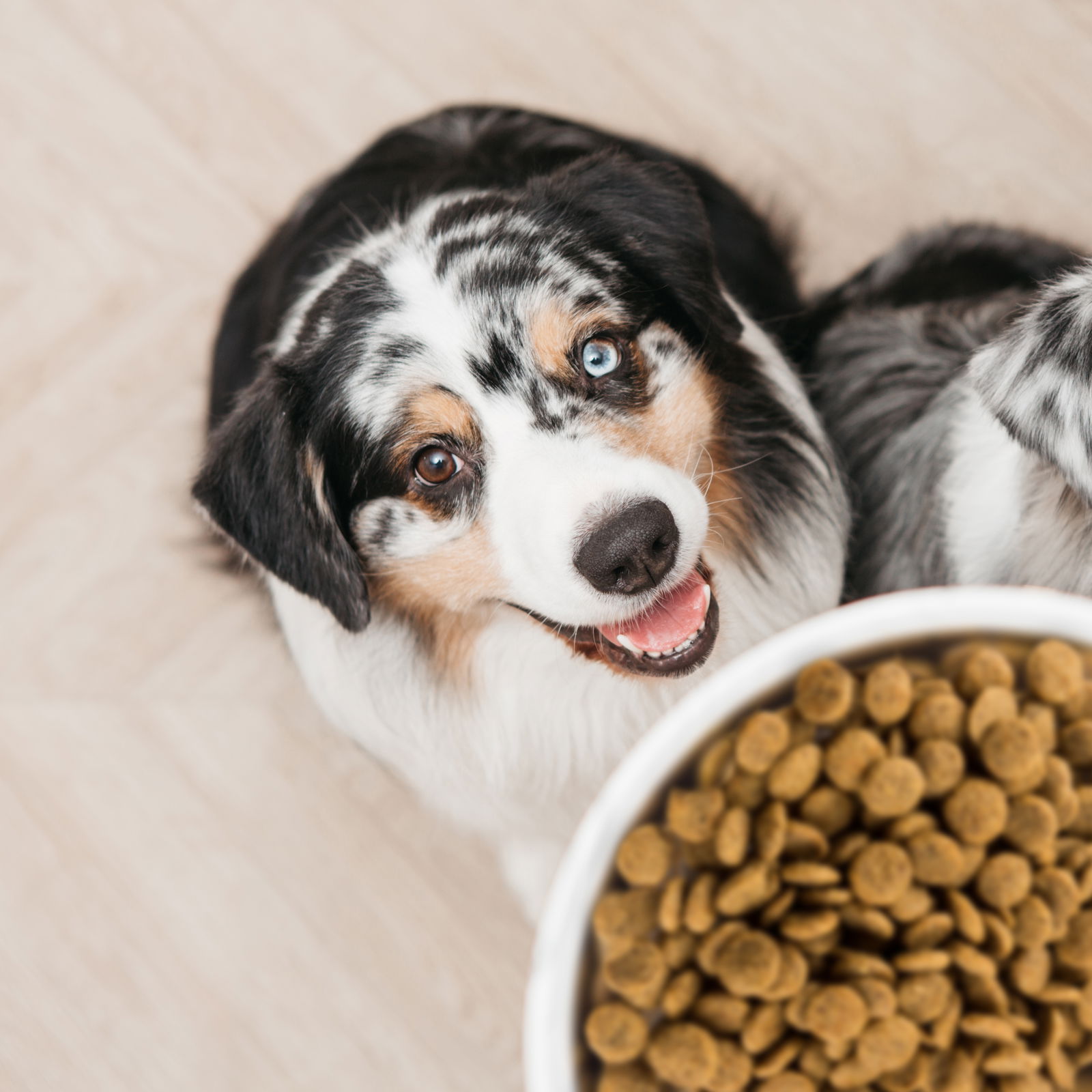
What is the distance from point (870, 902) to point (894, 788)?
104 mm

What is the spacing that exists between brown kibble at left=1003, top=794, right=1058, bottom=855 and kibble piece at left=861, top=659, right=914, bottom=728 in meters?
0.13

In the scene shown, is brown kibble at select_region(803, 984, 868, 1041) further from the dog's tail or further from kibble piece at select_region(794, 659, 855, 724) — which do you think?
the dog's tail

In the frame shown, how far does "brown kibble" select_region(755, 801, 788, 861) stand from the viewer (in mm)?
1024

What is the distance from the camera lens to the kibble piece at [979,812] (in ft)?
3.33

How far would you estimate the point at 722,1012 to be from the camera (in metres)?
1.00

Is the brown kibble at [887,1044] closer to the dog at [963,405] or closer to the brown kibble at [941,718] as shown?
→ the brown kibble at [941,718]

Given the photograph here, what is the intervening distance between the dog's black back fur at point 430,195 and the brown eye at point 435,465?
0.53 metres

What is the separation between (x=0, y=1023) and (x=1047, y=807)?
2190mm

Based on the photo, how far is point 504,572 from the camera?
1533 millimetres

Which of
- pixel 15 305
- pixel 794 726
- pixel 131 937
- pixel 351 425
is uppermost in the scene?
pixel 794 726

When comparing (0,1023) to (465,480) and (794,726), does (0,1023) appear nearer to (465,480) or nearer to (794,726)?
(465,480)

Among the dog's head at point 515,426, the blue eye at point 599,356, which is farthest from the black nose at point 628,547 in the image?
the blue eye at point 599,356

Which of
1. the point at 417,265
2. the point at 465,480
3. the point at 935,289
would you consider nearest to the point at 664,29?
the point at 935,289

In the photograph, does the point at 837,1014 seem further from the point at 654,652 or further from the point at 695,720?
the point at 654,652
